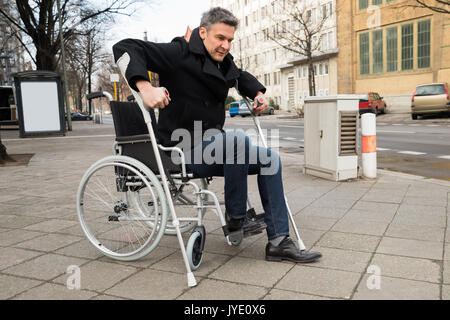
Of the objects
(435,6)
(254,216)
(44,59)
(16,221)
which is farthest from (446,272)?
(435,6)

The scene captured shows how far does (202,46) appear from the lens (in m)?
3.23

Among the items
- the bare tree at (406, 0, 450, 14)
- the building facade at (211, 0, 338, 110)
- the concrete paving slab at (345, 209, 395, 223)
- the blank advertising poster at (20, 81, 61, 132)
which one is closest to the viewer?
the concrete paving slab at (345, 209, 395, 223)

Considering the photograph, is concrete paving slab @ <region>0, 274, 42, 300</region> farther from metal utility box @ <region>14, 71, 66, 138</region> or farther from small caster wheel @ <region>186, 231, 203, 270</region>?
metal utility box @ <region>14, 71, 66, 138</region>

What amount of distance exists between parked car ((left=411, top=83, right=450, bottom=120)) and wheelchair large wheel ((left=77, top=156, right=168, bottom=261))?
21426 mm

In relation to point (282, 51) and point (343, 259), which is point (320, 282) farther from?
point (282, 51)

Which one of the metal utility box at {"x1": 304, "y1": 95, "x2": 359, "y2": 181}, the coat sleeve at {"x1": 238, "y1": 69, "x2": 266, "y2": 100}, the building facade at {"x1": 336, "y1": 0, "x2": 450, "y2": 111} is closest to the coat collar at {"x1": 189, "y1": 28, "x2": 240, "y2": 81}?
the coat sleeve at {"x1": 238, "y1": 69, "x2": 266, "y2": 100}

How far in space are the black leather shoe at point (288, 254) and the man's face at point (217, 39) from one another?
4.54ft

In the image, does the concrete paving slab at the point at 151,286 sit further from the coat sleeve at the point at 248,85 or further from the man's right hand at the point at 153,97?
the coat sleeve at the point at 248,85

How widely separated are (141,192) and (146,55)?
1177mm

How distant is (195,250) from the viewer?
3.02 meters

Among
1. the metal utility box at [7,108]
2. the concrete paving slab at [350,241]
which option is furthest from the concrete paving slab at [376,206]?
the metal utility box at [7,108]

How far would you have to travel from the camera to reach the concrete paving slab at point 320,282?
261 cm

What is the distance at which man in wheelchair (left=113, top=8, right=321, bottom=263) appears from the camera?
3.10m
